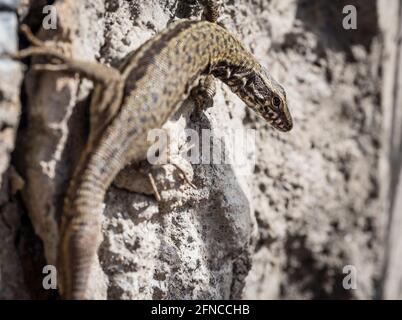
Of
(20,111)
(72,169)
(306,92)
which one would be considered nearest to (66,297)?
(72,169)

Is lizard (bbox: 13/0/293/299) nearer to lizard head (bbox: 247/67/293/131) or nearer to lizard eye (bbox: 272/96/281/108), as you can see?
lizard head (bbox: 247/67/293/131)

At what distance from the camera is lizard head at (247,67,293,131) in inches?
154

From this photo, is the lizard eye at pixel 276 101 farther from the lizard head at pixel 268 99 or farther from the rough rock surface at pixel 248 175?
the rough rock surface at pixel 248 175

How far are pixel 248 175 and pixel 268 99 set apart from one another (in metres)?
0.46

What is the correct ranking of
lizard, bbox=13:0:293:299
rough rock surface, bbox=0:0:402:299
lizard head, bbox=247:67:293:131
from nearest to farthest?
lizard, bbox=13:0:293:299
rough rock surface, bbox=0:0:402:299
lizard head, bbox=247:67:293:131

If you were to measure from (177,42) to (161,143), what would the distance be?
46 cm

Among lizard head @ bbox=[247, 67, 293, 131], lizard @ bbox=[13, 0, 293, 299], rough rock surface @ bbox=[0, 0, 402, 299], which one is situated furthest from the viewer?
lizard head @ bbox=[247, 67, 293, 131]

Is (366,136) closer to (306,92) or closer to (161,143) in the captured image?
(306,92)

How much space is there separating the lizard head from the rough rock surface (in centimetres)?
15

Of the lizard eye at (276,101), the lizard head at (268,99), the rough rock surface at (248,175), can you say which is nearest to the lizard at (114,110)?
the rough rock surface at (248,175)

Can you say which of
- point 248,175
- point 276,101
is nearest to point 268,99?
point 276,101

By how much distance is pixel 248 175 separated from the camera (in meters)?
3.98

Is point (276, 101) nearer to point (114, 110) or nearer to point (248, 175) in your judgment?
point (248, 175)

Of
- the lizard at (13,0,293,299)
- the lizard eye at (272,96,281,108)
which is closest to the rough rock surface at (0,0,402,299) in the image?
the lizard at (13,0,293,299)
